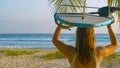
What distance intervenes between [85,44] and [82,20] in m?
0.28

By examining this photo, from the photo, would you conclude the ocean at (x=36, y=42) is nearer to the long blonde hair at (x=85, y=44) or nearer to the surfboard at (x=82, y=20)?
the surfboard at (x=82, y=20)

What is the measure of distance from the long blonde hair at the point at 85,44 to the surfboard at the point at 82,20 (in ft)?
0.41

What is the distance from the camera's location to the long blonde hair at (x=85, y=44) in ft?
13.5

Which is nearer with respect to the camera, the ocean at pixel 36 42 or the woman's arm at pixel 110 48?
the woman's arm at pixel 110 48

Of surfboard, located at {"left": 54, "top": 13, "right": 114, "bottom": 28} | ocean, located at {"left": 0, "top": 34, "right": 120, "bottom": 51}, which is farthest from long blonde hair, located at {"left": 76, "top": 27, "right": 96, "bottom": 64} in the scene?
ocean, located at {"left": 0, "top": 34, "right": 120, "bottom": 51}

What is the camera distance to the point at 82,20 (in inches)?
161

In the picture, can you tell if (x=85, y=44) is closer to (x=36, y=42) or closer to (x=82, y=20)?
(x=82, y=20)

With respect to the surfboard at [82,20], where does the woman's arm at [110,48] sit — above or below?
below

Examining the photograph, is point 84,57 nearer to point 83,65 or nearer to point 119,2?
point 83,65

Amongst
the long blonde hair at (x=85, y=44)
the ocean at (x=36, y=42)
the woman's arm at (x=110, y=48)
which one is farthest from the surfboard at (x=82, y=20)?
the ocean at (x=36, y=42)

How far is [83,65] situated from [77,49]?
0.20 metres

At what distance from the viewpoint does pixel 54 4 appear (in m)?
7.12

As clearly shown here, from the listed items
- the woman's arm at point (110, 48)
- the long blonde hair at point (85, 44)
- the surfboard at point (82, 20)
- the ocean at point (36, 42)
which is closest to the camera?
the surfboard at point (82, 20)

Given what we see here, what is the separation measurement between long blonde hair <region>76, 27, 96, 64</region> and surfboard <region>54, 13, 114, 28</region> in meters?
0.13
